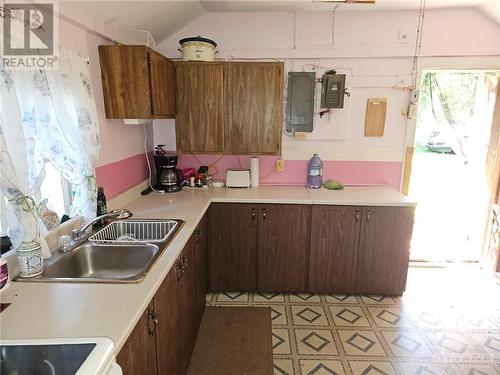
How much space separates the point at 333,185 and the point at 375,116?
0.78 m

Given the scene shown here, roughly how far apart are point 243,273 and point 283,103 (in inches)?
63.6

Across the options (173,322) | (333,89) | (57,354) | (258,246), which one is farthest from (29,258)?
(333,89)

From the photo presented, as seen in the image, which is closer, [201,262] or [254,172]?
[201,262]

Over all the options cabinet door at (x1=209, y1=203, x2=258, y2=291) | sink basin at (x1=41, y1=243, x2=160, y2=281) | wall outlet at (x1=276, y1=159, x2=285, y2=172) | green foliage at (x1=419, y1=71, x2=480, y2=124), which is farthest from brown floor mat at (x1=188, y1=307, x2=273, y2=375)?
green foliage at (x1=419, y1=71, x2=480, y2=124)

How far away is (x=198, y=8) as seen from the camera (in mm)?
2756

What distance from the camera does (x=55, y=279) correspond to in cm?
134

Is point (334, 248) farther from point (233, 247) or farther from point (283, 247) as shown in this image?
point (233, 247)

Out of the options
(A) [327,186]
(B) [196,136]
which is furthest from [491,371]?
(B) [196,136]

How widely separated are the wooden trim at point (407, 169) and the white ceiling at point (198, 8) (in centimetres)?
126

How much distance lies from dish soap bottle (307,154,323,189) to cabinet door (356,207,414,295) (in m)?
0.59

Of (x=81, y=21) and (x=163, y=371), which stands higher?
(x=81, y=21)

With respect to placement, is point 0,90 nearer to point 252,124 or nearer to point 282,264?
point 252,124

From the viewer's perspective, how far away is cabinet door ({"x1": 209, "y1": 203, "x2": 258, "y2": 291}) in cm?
→ 269

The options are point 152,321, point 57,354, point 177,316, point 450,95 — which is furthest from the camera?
point 450,95
